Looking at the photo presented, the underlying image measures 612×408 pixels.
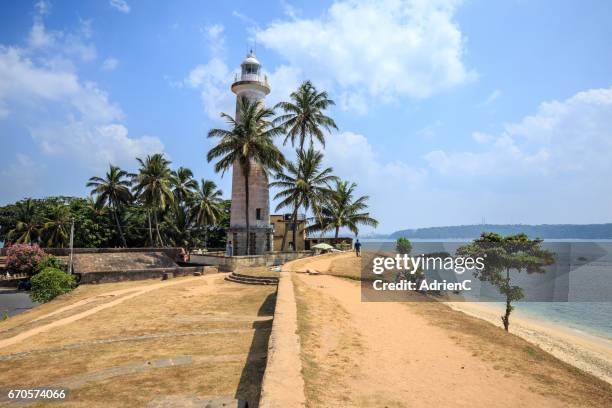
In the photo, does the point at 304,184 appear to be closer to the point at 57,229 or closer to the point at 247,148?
the point at 247,148

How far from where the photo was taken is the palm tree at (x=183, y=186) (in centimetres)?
4788

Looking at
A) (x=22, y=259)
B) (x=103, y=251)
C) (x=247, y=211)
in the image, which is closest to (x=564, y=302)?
(x=247, y=211)

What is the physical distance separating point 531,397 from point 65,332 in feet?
44.8

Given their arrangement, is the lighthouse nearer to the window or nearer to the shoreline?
the window

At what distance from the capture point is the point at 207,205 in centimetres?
4703

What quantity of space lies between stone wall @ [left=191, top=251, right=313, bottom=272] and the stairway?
365 cm

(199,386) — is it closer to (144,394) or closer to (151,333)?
(144,394)

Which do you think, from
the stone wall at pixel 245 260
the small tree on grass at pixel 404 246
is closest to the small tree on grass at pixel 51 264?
the stone wall at pixel 245 260

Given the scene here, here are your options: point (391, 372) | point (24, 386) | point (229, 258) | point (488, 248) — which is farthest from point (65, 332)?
point (488, 248)

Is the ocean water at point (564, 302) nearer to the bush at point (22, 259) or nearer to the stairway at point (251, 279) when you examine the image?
the stairway at point (251, 279)

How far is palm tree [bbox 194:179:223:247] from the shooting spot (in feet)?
153

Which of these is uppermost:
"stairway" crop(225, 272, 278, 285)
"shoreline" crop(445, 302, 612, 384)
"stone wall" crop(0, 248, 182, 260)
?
"stone wall" crop(0, 248, 182, 260)

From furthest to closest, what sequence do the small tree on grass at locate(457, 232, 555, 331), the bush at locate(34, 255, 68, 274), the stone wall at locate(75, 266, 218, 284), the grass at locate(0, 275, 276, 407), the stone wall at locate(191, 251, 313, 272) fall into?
the bush at locate(34, 255, 68, 274) < the stone wall at locate(191, 251, 313, 272) < the stone wall at locate(75, 266, 218, 284) < the small tree on grass at locate(457, 232, 555, 331) < the grass at locate(0, 275, 276, 407)

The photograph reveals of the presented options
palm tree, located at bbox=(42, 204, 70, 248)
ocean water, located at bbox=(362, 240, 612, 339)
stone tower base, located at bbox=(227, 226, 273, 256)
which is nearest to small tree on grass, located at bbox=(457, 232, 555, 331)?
ocean water, located at bbox=(362, 240, 612, 339)
